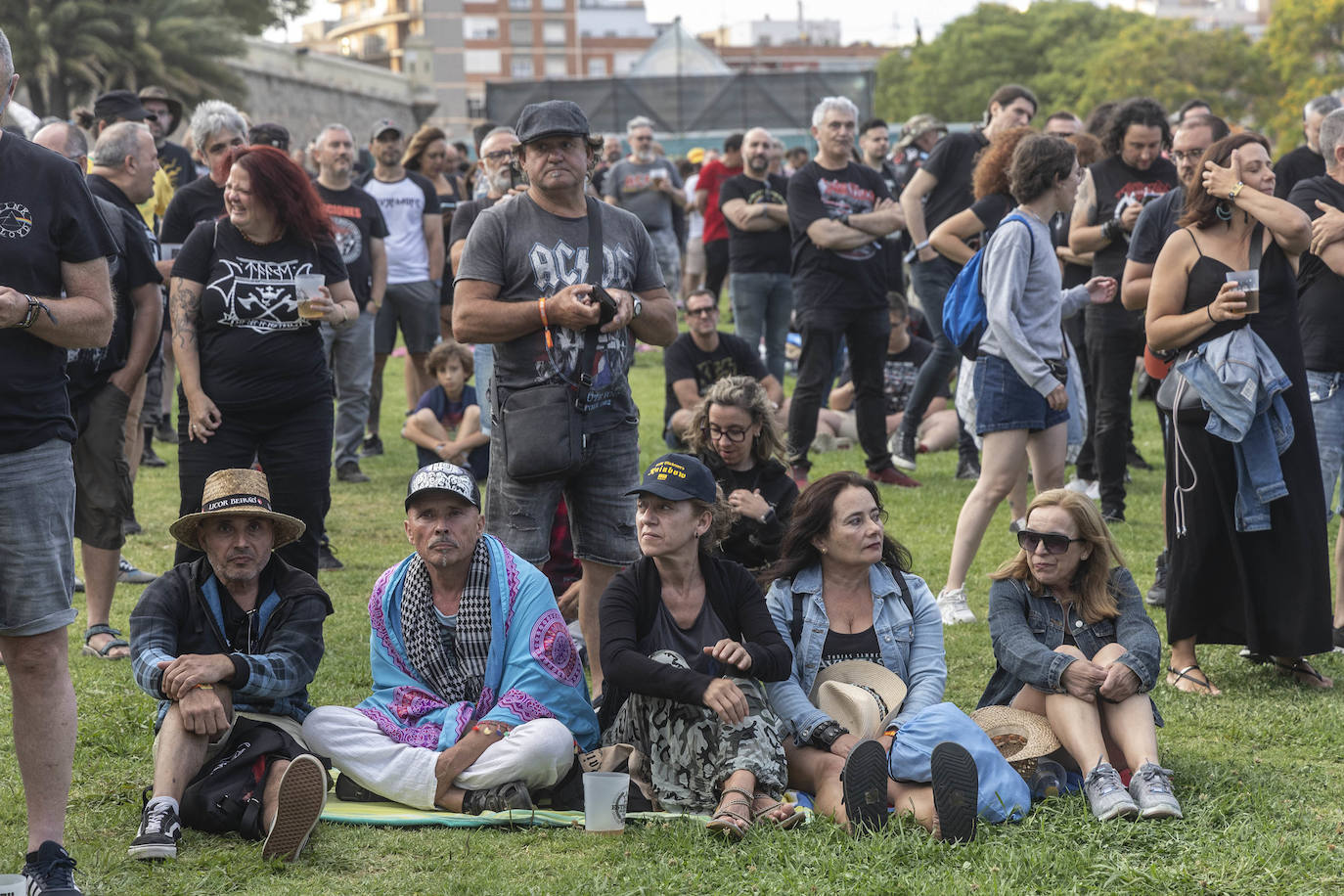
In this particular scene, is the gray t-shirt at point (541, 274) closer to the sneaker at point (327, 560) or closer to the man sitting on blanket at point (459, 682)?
the man sitting on blanket at point (459, 682)

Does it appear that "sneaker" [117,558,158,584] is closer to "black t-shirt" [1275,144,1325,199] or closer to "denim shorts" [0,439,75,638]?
"denim shorts" [0,439,75,638]

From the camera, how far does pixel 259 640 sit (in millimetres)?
4934

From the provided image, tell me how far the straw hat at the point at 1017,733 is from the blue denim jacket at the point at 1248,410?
156 cm

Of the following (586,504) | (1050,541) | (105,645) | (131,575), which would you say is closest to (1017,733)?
(1050,541)

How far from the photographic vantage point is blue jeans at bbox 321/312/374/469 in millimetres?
9969

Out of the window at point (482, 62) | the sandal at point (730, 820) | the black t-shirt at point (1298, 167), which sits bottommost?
the sandal at point (730, 820)

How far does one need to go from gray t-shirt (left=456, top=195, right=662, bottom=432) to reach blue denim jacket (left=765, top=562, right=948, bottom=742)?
925mm

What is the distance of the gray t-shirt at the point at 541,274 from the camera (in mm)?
5375

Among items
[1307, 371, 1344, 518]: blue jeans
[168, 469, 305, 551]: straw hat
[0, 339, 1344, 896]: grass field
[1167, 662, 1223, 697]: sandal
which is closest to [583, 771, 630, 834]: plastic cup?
[0, 339, 1344, 896]: grass field

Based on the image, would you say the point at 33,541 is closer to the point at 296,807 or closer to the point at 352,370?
the point at 296,807

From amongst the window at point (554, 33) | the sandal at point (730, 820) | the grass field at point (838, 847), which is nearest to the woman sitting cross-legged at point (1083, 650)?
the grass field at point (838, 847)

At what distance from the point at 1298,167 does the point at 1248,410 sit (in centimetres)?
293

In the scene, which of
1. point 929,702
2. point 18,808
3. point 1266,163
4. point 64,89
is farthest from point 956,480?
point 64,89

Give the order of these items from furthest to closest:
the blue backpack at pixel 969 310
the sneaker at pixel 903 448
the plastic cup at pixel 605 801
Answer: the sneaker at pixel 903 448, the blue backpack at pixel 969 310, the plastic cup at pixel 605 801
